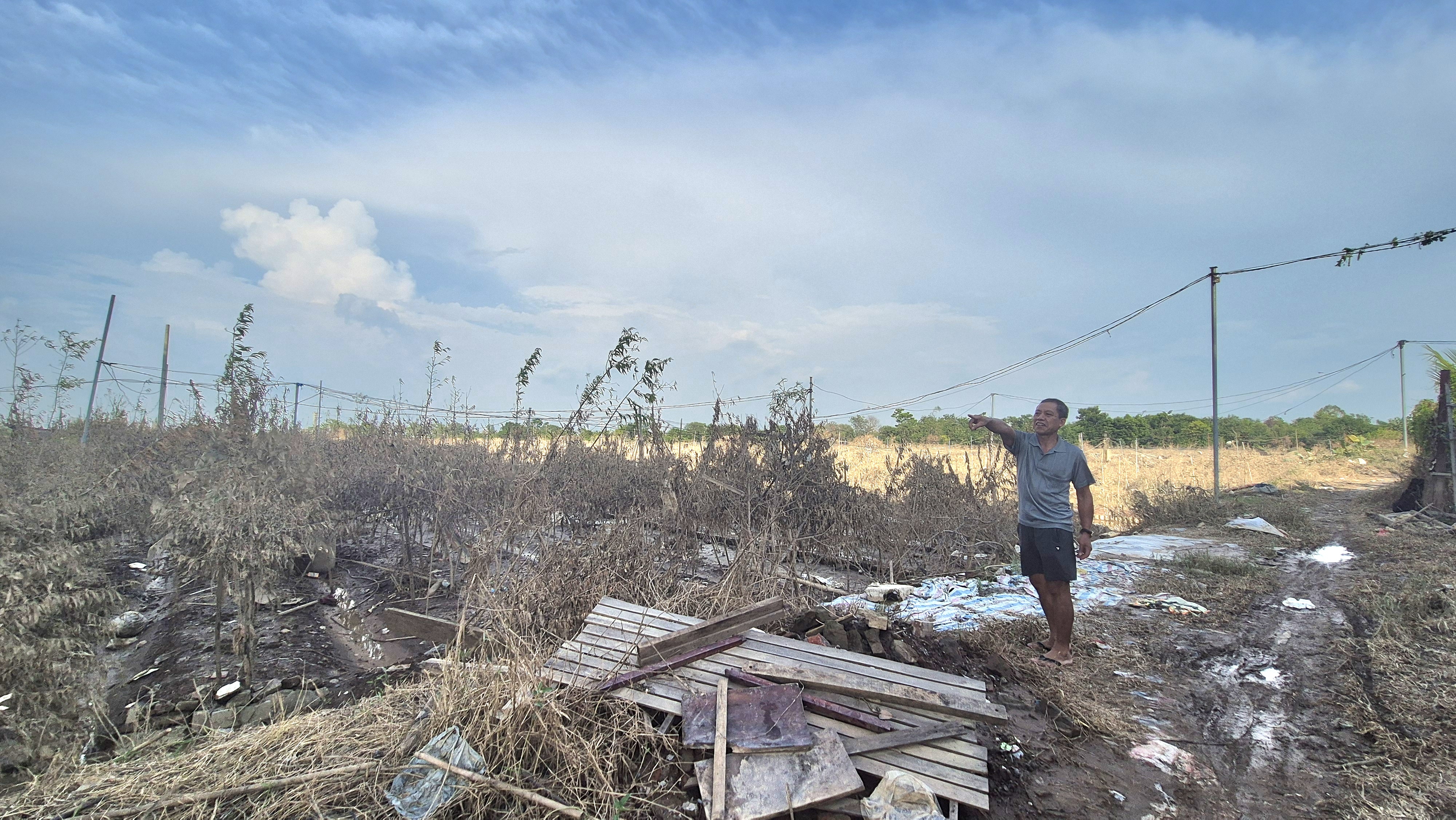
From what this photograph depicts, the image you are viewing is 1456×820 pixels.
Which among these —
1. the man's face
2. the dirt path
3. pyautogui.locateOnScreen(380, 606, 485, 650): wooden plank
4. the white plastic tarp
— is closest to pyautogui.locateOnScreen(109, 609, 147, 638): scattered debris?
pyautogui.locateOnScreen(380, 606, 485, 650): wooden plank

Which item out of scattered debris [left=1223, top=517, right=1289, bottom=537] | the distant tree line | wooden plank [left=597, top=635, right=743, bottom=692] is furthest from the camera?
the distant tree line

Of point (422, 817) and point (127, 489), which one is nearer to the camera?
point (422, 817)

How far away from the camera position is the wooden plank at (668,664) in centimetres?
344

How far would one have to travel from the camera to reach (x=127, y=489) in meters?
8.91

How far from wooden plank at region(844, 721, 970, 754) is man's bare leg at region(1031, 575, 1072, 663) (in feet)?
6.02

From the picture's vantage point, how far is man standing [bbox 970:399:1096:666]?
14.6 ft

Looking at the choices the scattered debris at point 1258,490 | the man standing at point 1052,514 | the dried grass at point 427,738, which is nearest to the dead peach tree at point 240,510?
the dried grass at point 427,738

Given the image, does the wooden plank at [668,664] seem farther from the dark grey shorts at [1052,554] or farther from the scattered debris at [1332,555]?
the scattered debris at [1332,555]

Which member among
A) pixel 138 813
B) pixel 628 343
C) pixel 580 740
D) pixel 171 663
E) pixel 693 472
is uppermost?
pixel 628 343

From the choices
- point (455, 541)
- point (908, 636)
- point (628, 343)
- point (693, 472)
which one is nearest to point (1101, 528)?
point (693, 472)

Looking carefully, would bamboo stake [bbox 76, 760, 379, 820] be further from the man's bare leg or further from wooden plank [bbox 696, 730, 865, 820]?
the man's bare leg

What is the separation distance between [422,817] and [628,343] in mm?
4948

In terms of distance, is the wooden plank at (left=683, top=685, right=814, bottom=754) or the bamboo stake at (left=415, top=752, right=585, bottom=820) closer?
the bamboo stake at (left=415, top=752, right=585, bottom=820)

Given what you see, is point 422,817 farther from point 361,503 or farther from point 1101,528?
point 1101,528
